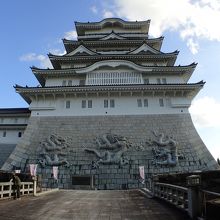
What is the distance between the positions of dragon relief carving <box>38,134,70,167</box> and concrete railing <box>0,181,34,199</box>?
6931mm

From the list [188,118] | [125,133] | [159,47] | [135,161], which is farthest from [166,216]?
[159,47]

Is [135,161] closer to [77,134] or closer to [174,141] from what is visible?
[174,141]

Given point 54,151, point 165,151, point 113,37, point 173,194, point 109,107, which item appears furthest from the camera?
point 113,37

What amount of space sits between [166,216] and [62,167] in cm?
1623

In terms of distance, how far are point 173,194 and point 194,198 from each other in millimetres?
3095

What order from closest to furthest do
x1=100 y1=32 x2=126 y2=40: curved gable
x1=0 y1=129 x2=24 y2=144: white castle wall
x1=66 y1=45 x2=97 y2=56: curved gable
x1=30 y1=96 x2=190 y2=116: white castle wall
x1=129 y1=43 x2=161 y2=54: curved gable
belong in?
1. x1=30 y1=96 x2=190 y2=116: white castle wall
2. x1=0 y1=129 x2=24 y2=144: white castle wall
3. x1=129 y1=43 x2=161 y2=54: curved gable
4. x1=66 y1=45 x2=97 y2=56: curved gable
5. x1=100 y1=32 x2=126 y2=40: curved gable

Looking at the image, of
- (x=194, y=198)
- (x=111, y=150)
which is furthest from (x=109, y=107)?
(x=194, y=198)

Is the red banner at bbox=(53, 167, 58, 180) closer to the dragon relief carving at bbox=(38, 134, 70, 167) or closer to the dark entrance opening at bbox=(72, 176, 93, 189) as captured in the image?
the dragon relief carving at bbox=(38, 134, 70, 167)

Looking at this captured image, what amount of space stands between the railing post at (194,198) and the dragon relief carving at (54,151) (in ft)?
55.5

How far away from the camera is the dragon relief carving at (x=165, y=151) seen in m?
23.7

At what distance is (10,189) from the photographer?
14094 millimetres

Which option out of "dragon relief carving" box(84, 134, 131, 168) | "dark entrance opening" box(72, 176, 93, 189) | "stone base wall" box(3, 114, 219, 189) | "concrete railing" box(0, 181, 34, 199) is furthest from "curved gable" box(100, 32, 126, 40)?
"concrete railing" box(0, 181, 34, 199)

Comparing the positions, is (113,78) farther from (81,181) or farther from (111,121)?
(81,181)

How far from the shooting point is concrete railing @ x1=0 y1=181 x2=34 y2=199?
13.2m
